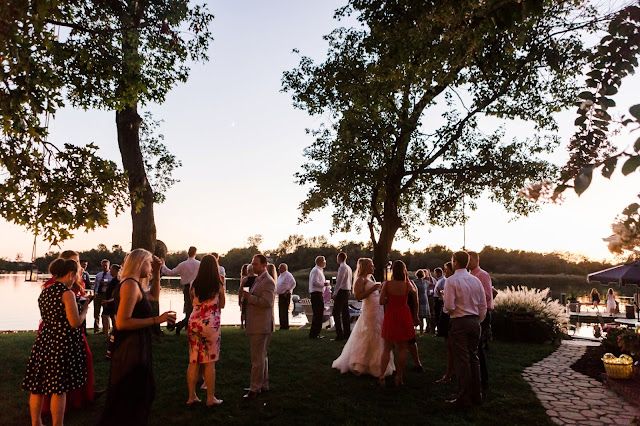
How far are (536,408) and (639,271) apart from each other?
13.2m

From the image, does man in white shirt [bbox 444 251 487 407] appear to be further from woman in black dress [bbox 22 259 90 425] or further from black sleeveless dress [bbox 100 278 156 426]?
woman in black dress [bbox 22 259 90 425]

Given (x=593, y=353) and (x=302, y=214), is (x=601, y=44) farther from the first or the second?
(x=302, y=214)

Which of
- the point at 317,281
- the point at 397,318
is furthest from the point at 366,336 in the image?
the point at 317,281

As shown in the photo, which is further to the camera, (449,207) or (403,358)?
(449,207)

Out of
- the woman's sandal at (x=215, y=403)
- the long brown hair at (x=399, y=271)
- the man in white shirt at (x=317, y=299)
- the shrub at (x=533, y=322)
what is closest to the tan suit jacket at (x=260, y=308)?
the woman's sandal at (x=215, y=403)

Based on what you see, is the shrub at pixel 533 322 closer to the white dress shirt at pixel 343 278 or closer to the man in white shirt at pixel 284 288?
the white dress shirt at pixel 343 278

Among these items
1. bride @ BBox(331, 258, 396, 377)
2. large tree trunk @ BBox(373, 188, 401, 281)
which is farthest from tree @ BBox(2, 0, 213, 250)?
large tree trunk @ BBox(373, 188, 401, 281)

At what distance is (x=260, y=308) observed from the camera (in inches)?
250

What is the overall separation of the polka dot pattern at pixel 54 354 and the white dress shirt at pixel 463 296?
14.8 ft

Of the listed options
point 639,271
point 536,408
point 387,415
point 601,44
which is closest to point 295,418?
point 387,415

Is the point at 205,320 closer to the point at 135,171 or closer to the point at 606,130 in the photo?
the point at 606,130

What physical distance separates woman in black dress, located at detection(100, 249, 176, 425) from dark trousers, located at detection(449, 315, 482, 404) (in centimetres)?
383

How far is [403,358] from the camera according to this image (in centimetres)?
737

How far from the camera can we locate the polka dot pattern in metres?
4.65
